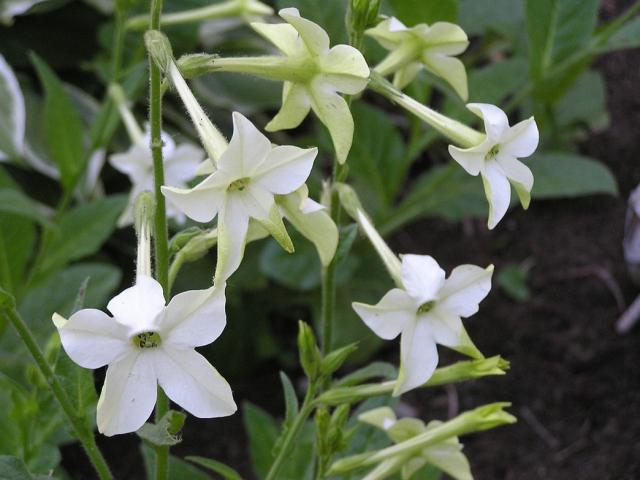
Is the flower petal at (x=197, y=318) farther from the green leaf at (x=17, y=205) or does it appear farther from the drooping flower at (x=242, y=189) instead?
the green leaf at (x=17, y=205)

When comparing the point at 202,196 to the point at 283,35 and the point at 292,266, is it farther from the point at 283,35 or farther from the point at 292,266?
the point at 292,266

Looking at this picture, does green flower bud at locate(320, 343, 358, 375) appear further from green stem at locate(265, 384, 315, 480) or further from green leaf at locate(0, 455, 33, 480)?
green leaf at locate(0, 455, 33, 480)

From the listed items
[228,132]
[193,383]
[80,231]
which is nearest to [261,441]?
[80,231]

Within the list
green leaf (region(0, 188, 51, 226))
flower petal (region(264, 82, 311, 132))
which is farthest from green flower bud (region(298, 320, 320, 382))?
green leaf (region(0, 188, 51, 226))

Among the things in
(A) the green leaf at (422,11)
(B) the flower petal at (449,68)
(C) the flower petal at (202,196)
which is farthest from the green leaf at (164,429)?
(A) the green leaf at (422,11)

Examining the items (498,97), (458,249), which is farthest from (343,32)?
(458,249)

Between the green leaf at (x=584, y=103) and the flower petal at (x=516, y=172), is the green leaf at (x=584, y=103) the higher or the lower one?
the lower one

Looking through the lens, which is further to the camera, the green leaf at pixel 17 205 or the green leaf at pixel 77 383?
the green leaf at pixel 17 205

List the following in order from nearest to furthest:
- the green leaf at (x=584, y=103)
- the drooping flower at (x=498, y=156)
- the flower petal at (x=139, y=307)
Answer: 1. the flower petal at (x=139, y=307)
2. the drooping flower at (x=498, y=156)
3. the green leaf at (x=584, y=103)
